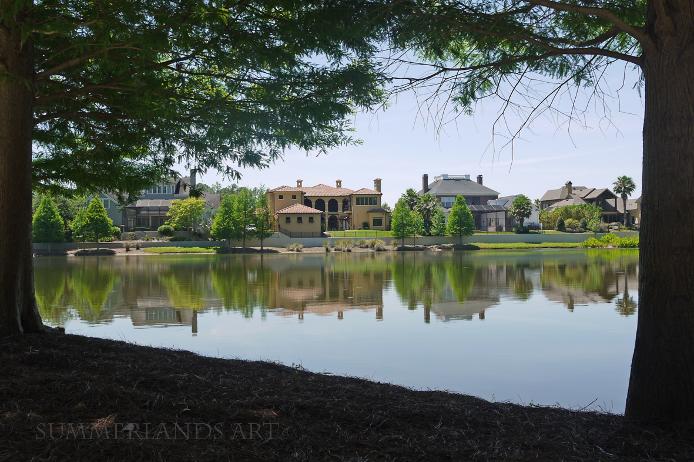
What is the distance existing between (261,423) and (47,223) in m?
54.7

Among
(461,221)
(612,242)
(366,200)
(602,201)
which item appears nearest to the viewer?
(612,242)

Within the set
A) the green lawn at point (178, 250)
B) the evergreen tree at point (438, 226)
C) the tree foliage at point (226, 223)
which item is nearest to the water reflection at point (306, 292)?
the green lawn at point (178, 250)

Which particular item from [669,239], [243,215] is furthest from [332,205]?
[669,239]

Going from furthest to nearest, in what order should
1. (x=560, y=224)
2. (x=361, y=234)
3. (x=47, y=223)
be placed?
(x=560, y=224) → (x=361, y=234) → (x=47, y=223)

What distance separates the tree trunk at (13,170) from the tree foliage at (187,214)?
53.3m

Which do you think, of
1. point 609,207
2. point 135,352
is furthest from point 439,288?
point 609,207

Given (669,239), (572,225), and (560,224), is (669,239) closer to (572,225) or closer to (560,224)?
(572,225)

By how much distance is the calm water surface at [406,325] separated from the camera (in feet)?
29.5

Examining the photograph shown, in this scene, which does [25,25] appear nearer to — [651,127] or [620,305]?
[651,127]

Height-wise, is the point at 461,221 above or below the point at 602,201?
below

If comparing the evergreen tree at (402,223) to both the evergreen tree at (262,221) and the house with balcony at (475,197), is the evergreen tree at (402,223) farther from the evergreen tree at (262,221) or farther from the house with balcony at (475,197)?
the house with balcony at (475,197)

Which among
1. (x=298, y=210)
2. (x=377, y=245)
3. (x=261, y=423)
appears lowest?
(x=377, y=245)

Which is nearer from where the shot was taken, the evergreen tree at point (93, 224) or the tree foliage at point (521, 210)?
the evergreen tree at point (93, 224)

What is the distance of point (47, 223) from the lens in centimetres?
5209
